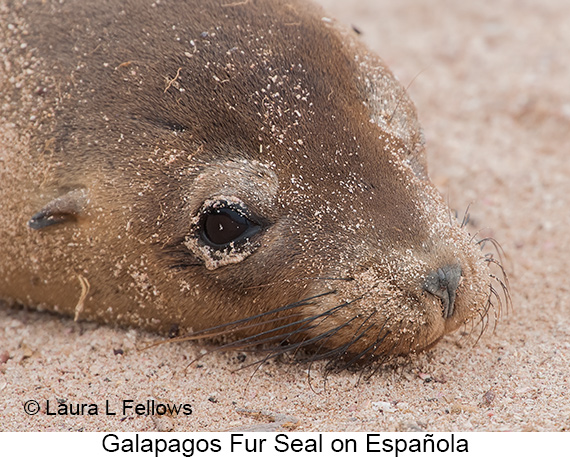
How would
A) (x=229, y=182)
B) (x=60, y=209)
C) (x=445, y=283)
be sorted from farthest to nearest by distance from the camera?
(x=60, y=209)
(x=229, y=182)
(x=445, y=283)

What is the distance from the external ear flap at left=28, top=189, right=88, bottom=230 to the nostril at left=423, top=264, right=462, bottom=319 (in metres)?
1.87

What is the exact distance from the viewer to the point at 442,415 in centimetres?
373

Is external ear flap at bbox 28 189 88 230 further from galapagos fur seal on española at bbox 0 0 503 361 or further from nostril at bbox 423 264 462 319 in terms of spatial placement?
nostril at bbox 423 264 462 319

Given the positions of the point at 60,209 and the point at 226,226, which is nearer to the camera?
the point at 226,226

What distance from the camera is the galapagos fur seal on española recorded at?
3.82m

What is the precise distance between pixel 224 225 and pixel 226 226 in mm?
11

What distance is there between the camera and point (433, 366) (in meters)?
4.15

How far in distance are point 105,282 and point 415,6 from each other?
6226 millimetres

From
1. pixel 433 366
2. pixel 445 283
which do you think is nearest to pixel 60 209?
pixel 445 283

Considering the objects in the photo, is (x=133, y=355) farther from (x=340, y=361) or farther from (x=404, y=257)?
(x=404, y=257)

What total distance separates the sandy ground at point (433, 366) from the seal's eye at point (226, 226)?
77 cm

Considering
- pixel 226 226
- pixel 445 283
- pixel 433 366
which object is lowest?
pixel 433 366

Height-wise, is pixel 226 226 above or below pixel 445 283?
above

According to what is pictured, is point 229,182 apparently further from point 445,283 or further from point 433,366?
point 433,366
